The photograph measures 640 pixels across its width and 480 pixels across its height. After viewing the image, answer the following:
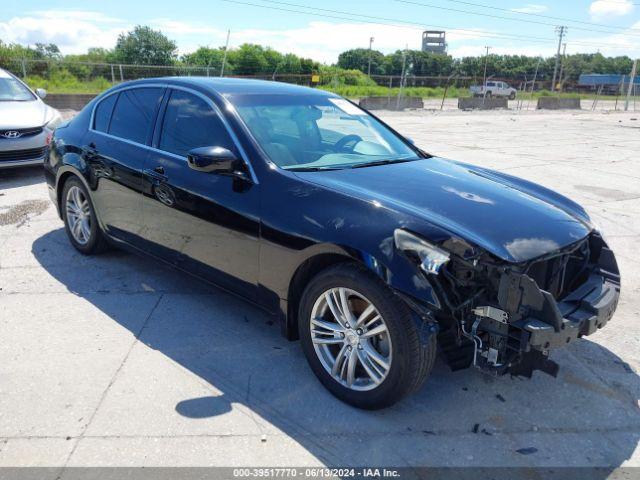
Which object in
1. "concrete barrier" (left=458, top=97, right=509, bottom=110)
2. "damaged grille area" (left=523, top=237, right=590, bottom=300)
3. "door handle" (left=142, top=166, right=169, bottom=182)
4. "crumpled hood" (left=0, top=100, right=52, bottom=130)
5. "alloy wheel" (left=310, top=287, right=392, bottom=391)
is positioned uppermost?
"concrete barrier" (left=458, top=97, right=509, bottom=110)

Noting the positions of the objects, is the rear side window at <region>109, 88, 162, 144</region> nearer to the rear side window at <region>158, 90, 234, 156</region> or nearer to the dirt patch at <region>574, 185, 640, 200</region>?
the rear side window at <region>158, 90, 234, 156</region>

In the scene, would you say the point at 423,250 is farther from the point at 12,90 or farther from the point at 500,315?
the point at 12,90

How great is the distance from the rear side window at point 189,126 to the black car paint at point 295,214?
8 centimetres

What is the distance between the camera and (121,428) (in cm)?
282

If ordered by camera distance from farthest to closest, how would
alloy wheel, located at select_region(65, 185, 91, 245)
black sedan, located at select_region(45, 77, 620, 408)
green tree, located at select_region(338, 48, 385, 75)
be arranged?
1. green tree, located at select_region(338, 48, 385, 75)
2. alloy wheel, located at select_region(65, 185, 91, 245)
3. black sedan, located at select_region(45, 77, 620, 408)

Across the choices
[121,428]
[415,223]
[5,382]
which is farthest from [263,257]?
[5,382]

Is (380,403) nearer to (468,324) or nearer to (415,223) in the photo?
(468,324)

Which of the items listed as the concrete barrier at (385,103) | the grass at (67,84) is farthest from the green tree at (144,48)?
the concrete barrier at (385,103)

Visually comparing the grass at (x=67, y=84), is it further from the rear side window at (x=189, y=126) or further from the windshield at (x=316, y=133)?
the windshield at (x=316, y=133)

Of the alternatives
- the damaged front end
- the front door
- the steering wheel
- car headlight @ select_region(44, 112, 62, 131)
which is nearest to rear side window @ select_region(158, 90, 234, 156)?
the front door

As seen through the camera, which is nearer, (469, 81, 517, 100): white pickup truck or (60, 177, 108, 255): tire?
(60, 177, 108, 255): tire

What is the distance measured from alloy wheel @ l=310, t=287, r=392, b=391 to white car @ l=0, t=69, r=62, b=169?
6.45 meters

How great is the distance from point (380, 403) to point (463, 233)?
3.25 feet

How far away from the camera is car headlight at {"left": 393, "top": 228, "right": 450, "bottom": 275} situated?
2582 mm
